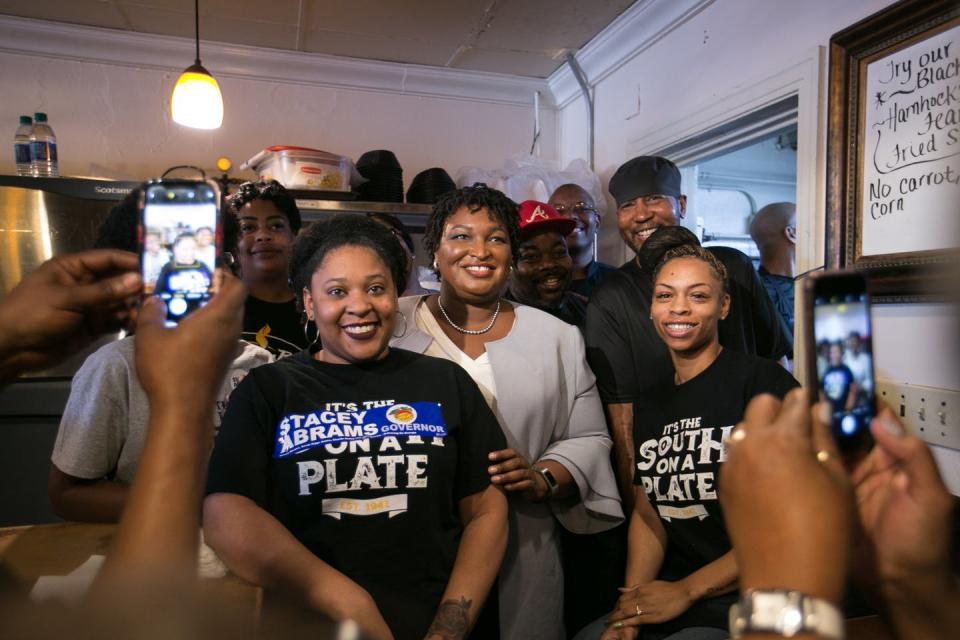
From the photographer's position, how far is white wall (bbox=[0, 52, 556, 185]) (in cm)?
332

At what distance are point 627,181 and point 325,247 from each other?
1434 mm

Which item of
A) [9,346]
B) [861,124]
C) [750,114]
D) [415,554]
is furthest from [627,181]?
[9,346]

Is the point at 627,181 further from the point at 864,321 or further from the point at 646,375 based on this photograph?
the point at 864,321

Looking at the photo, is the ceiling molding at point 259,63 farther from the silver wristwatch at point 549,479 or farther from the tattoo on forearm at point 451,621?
the tattoo on forearm at point 451,621

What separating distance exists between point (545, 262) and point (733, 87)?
1046 millimetres

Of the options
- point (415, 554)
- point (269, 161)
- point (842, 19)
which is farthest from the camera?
point (269, 161)

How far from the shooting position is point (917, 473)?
1.79ft

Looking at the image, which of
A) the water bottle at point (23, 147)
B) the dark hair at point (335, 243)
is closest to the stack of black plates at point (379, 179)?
the water bottle at point (23, 147)

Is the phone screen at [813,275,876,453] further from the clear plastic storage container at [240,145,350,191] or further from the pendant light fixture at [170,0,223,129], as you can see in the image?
the clear plastic storage container at [240,145,350,191]

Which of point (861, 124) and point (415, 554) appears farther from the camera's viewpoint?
point (861, 124)

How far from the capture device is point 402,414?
125 cm

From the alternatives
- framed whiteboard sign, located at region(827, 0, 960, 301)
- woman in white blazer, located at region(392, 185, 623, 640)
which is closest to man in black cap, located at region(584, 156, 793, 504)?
woman in white blazer, located at region(392, 185, 623, 640)

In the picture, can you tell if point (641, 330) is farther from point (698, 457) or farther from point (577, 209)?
point (577, 209)

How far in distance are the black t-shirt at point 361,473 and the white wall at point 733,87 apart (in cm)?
111
